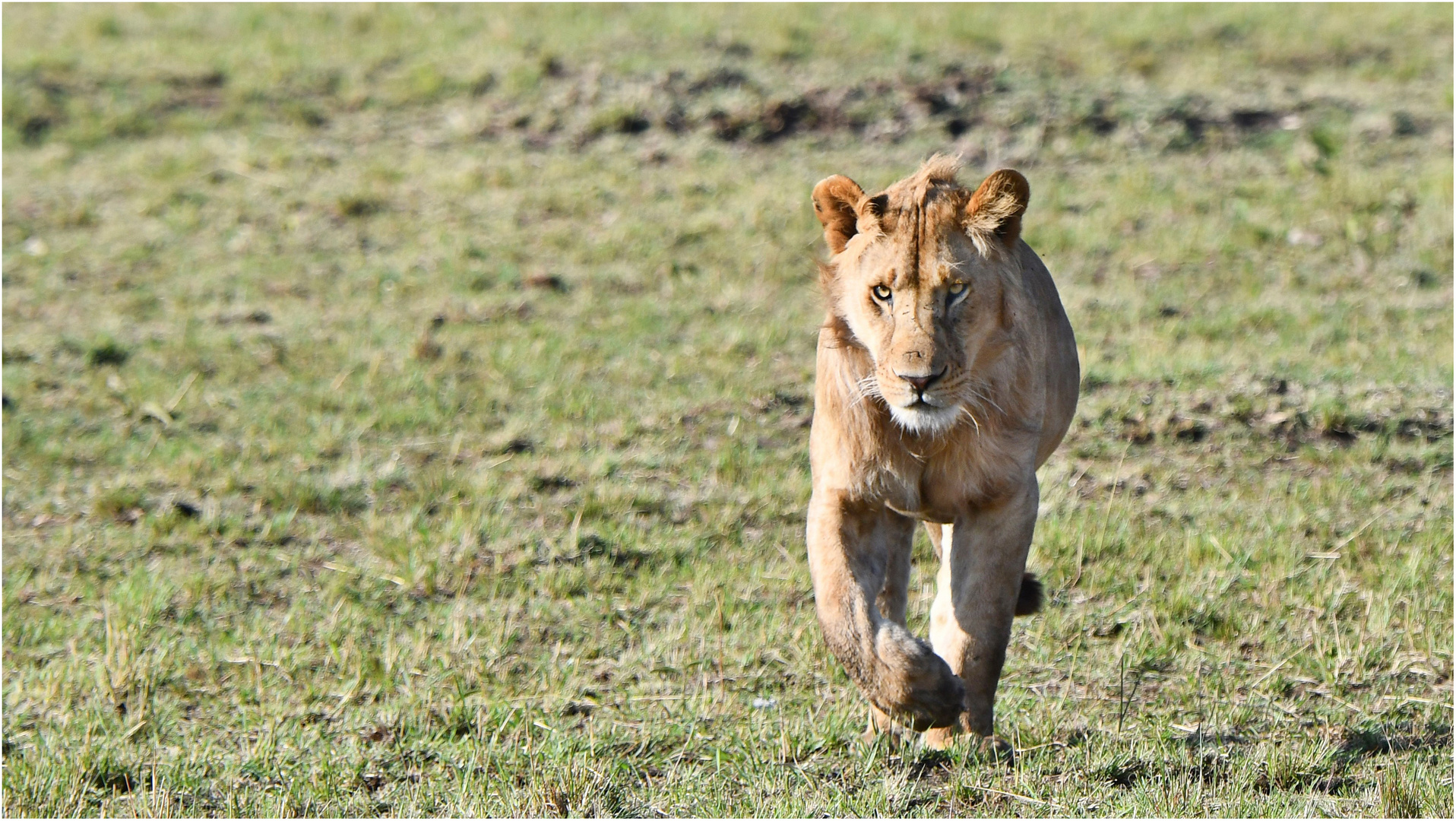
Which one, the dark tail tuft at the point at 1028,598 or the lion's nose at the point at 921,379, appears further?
the dark tail tuft at the point at 1028,598

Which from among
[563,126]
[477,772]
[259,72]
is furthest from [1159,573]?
[259,72]

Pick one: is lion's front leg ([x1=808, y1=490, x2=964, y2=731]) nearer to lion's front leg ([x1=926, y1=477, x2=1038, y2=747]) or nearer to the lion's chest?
the lion's chest

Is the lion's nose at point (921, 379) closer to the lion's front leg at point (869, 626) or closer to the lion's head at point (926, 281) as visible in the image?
the lion's head at point (926, 281)

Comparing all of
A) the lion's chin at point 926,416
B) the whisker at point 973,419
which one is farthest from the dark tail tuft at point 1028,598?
the lion's chin at point 926,416

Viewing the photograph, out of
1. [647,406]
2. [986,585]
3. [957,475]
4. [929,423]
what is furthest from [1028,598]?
[647,406]

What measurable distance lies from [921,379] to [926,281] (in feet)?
0.93

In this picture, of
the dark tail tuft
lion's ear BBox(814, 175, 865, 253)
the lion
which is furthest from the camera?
the dark tail tuft

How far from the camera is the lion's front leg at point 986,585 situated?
4461mm

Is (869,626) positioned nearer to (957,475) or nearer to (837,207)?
(957,475)

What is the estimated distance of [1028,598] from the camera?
5105 millimetres

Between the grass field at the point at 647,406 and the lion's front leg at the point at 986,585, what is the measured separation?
0.37 metres

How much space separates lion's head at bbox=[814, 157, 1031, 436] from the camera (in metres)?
4.06

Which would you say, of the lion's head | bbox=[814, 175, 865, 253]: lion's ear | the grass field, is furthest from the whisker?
the grass field

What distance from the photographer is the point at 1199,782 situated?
4586 mm
